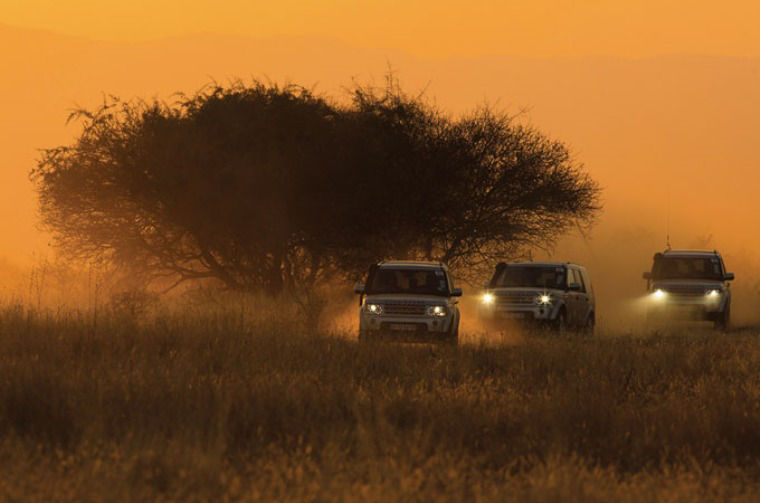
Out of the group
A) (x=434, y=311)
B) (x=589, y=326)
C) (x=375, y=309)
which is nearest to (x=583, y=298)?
(x=589, y=326)

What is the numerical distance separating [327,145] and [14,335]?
60.7ft

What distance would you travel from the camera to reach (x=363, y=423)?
13336 millimetres

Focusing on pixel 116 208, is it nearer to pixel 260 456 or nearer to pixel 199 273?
pixel 199 273

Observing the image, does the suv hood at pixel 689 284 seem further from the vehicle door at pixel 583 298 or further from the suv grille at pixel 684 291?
the vehicle door at pixel 583 298

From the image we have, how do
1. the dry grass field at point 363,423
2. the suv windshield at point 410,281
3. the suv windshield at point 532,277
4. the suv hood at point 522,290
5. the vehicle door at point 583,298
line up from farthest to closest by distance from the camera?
the vehicle door at point 583,298
the suv windshield at point 532,277
the suv hood at point 522,290
the suv windshield at point 410,281
the dry grass field at point 363,423

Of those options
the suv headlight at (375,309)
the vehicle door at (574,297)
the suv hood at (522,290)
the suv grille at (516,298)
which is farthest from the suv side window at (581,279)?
the suv headlight at (375,309)

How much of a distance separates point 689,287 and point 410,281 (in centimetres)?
1185

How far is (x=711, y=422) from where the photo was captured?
13844 millimetres

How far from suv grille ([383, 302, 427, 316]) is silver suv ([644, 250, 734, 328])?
37.0ft

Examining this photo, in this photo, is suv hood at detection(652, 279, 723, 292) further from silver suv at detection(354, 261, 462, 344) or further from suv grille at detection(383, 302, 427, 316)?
suv grille at detection(383, 302, 427, 316)

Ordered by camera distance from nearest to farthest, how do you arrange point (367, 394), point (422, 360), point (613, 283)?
point (367, 394)
point (422, 360)
point (613, 283)

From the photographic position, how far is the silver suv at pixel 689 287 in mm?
35875

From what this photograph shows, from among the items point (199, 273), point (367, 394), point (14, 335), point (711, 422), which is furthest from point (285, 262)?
point (711, 422)

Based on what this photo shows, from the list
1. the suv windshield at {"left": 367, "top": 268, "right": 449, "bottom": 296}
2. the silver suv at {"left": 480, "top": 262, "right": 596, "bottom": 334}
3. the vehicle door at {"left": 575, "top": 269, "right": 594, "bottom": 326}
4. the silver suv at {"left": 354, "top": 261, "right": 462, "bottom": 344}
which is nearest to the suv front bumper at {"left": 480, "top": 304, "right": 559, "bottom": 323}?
the silver suv at {"left": 480, "top": 262, "right": 596, "bottom": 334}
